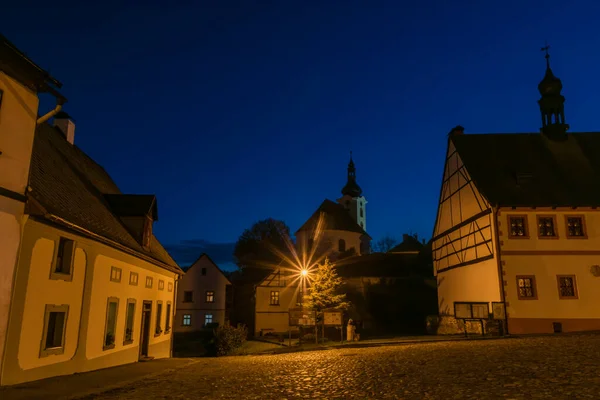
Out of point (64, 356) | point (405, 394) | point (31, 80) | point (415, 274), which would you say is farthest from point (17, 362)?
point (415, 274)

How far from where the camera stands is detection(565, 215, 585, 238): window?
25.0m

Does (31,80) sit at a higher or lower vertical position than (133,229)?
higher

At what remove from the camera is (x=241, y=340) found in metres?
27.9

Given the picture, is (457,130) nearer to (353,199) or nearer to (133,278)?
(133,278)

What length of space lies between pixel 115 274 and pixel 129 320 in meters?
3.03

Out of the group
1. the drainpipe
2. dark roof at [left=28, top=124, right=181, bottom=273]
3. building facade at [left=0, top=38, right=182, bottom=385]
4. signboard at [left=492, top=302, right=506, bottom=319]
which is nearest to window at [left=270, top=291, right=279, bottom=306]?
dark roof at [left=28, top=124, right=181, bottom=273]

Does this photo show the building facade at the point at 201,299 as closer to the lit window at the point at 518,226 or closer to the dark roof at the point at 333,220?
the dark roof at the point at 333,220

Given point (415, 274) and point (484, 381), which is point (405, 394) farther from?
point (415, 274)

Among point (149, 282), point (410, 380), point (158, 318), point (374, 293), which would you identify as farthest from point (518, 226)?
point (374, 293)

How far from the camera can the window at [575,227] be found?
25.0 meters

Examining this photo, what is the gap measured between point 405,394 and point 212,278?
147 ft

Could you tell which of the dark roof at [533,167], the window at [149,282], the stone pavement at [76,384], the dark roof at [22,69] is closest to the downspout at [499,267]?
the dark roof at [533,167]

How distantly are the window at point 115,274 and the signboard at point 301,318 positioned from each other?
11.2 m

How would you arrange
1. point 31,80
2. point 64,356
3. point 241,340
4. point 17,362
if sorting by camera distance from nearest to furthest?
point 17,362 → point 31,80 → point 64,356 → point 241,340
